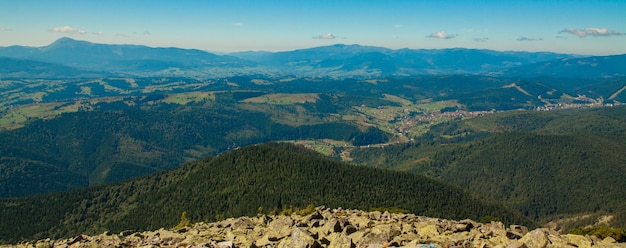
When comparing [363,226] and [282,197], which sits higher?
[363,226]

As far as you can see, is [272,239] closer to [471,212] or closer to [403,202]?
[403,202]

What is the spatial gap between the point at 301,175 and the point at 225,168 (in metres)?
35.8

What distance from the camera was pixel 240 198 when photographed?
16638 centimetres

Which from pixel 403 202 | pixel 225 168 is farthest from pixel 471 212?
pixel 225 168

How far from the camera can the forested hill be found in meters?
164

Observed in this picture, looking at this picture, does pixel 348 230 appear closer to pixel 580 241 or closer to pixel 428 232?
pixel 428 232

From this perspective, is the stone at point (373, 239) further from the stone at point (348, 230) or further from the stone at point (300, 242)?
the stone at point (300, 242)

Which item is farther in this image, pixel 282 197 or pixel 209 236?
pixel 282 197

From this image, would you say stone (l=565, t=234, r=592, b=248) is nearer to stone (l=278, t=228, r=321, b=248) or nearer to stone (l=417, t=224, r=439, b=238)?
stone (l=417, t=224, r=439, b=238)

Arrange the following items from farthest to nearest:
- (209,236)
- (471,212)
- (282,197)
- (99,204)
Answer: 1. (99,204)
2. (471,212)
3. (282,197)
4. (209,236)

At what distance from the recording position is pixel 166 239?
6031 centimetres

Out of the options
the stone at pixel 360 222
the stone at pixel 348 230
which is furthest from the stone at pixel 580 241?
the stone at pixel 360 222

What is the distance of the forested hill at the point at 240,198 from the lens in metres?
164

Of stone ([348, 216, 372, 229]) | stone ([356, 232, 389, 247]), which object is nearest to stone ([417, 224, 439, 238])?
stone ([356, 232, 389, 247])
